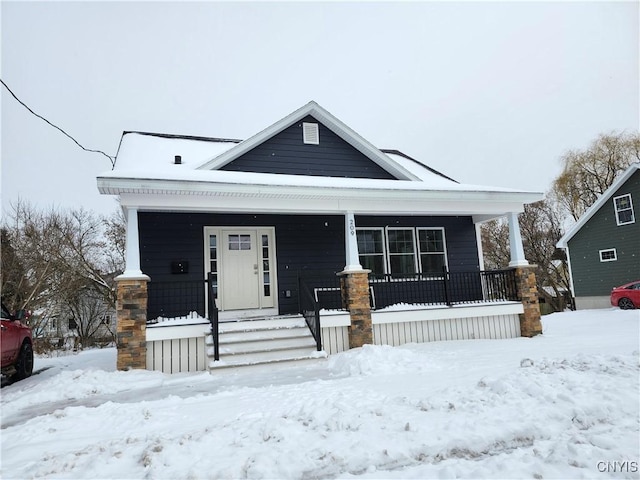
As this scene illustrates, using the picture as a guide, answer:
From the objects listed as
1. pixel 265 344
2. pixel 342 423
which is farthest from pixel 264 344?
pixel 342 423

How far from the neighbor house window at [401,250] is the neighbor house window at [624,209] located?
1352 cm

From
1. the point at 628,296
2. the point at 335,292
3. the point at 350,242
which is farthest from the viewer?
the point at 628,296

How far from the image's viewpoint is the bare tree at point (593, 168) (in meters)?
25.0

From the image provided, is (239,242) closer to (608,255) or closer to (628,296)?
(628,296)

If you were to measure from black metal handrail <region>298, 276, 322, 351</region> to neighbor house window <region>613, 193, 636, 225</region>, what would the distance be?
17.3 metres

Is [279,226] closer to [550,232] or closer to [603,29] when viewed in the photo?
[603,29]

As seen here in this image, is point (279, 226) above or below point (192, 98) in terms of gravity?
below

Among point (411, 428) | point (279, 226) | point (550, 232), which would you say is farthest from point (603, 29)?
point (411, 428)

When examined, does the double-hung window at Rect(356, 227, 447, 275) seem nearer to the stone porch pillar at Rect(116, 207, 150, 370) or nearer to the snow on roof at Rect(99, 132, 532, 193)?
the snow on roof at Rect(99, 132, 532, 193)

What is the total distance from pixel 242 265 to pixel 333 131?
439 cm

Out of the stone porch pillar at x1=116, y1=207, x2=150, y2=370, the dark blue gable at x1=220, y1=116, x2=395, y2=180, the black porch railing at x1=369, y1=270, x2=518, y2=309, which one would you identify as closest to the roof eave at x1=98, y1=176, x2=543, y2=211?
the stone porch pillar at x1=116, y1=207, x2=150, y2=370

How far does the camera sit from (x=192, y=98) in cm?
2831

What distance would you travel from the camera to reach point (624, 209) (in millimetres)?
17922

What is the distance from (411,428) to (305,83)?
94.3 feet
